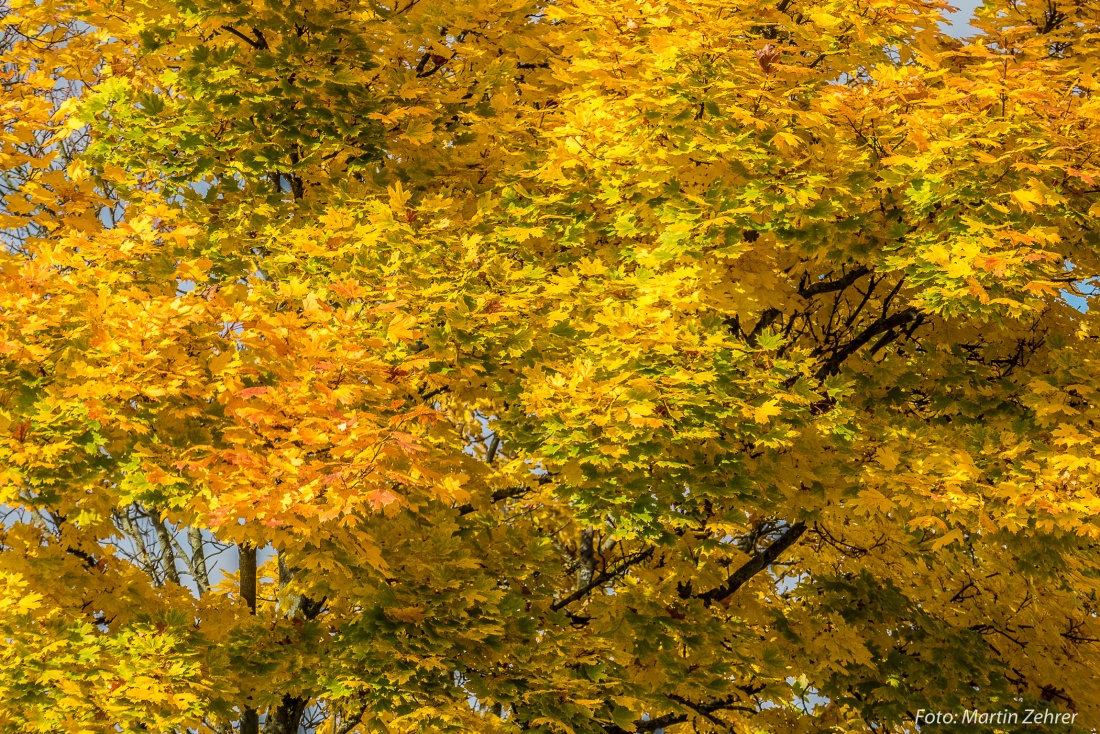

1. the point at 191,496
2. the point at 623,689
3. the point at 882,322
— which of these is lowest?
the point at 623,689

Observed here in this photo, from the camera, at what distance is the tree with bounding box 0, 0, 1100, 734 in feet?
20.0

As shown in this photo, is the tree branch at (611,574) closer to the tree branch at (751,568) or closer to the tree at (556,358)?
the tree at (556,358)

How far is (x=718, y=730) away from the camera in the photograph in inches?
344

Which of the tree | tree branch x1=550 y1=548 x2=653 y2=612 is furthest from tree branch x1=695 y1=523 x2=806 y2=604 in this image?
tree branch x1=550 y1=548 x2=653 y2=612

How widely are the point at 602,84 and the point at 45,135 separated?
8255 mm

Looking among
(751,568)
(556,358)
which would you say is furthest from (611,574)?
(556,358)

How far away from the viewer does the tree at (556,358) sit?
6090 millimetres

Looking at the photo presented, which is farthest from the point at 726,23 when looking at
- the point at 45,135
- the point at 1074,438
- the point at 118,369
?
the point at 45,135

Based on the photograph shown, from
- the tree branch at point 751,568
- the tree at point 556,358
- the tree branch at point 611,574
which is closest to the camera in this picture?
the tree at point 556,358

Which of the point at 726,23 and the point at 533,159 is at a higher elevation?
the point at 726,23

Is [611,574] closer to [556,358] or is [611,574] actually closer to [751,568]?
[751,568]

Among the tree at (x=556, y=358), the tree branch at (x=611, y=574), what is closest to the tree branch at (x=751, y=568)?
the tree at (x=556, y=358)

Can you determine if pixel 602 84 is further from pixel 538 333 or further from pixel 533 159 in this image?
pixel 538 333

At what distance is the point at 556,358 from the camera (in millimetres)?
7191
